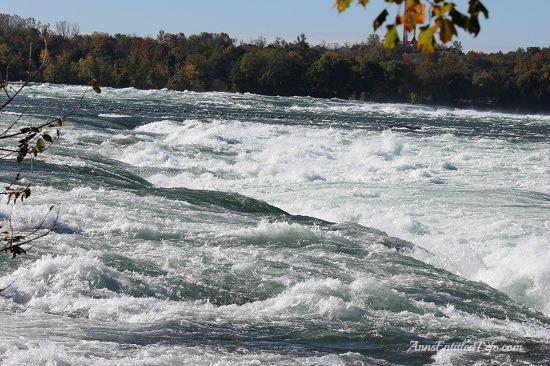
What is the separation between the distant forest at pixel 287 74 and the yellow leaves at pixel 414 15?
74.2 m

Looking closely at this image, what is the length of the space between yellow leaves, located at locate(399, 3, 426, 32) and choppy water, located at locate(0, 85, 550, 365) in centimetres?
449

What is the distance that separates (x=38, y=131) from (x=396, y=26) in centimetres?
212

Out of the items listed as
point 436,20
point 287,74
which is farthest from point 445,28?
point 287,74

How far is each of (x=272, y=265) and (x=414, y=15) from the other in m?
7.64

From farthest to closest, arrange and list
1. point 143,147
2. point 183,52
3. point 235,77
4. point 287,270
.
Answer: point 183,52, point 235,77, point 143,147, point 287,270

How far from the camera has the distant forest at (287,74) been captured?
78.6 metres

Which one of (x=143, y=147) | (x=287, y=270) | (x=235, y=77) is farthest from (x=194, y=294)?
(x=235, y=77)

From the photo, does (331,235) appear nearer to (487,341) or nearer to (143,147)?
(487,341)

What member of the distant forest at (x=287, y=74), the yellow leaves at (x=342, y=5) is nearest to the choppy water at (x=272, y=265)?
the yellow leaves at (x=342, y=5)

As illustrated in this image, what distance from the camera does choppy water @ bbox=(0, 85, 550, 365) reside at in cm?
723

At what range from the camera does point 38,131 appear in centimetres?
398

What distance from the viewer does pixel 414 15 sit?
8.70ft

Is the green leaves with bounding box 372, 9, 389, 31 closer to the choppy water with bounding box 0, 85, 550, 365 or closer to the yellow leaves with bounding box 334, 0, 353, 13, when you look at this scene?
the yellow leaves with bounding box 334, 0, 353, 13

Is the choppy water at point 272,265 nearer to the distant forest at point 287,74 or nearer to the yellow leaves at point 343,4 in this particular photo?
the yellow leaves at point 343,4
